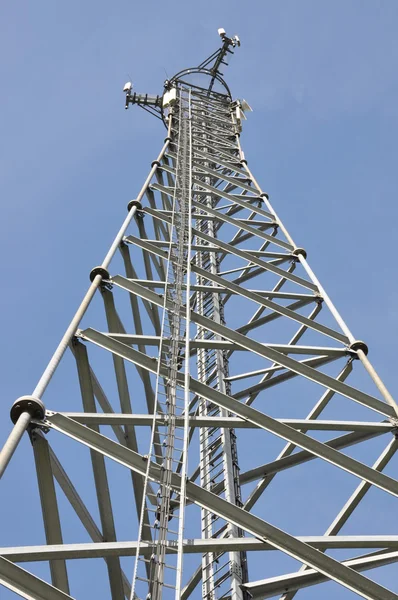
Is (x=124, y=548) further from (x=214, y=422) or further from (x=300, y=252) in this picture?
(x=300, y=252)

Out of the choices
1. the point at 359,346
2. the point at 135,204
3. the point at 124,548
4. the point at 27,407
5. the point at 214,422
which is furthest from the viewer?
the point at 135,204

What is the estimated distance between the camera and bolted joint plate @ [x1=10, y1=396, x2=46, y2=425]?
22.5 feet

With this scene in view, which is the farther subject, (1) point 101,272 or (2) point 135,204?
(2) point 135,204

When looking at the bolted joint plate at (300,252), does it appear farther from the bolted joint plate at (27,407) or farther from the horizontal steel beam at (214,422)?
the bolted joint plate at (27,407)

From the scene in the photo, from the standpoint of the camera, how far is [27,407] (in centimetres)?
687

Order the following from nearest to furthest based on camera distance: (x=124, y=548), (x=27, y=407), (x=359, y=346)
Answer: (x=124, y=548), (x=27, y=407), (x=359, y=346)

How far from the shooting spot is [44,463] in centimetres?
682

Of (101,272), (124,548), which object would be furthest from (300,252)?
(124,548)

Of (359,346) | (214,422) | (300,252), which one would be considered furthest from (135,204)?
(214,422)

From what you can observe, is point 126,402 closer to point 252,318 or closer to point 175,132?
point 252,318

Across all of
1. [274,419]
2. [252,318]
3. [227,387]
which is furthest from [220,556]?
→ [252,318]

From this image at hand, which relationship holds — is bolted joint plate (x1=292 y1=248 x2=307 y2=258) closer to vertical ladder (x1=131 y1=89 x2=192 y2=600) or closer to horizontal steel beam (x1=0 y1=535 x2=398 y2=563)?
vertical ladder (x1=131 y1=89 x2=192 y2=600)

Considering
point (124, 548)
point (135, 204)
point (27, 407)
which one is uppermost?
point (135, 204)

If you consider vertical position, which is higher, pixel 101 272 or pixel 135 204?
pixel 135 204
